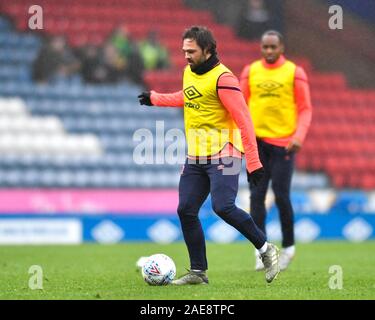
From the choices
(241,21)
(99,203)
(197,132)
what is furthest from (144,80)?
(197,132)

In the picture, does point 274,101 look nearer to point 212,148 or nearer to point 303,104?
point 303,104

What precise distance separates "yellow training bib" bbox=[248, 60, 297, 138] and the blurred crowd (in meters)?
10.1

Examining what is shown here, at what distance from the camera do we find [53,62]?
19188mm

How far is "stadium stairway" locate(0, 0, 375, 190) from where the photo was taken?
1900 cm

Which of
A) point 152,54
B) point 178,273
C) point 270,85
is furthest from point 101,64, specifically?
point 178,273

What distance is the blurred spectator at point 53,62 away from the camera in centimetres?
1914

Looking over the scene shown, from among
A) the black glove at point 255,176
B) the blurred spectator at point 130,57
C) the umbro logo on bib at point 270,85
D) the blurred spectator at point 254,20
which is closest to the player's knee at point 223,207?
the black glove at point 255,176

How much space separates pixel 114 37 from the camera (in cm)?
2009

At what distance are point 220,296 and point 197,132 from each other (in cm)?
157

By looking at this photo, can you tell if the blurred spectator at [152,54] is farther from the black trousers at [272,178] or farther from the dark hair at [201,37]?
the dark hair at [201,37]

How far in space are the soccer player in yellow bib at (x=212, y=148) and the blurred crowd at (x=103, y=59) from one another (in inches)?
450

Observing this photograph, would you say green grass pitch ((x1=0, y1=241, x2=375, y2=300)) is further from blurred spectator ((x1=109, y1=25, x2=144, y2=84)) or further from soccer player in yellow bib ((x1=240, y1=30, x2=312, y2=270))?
blurred spectator ((x1=109, y1=25, x2=144, y2=84))

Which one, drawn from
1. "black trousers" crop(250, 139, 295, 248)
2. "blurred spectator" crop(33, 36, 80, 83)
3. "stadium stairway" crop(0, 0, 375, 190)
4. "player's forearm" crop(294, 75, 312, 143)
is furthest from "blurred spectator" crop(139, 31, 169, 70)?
"black trousers" crop(250, 139, 295, 248)

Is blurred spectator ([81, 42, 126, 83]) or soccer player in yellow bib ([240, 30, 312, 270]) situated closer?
soccer player in yellow bib ([240, 30, 312, 270])
